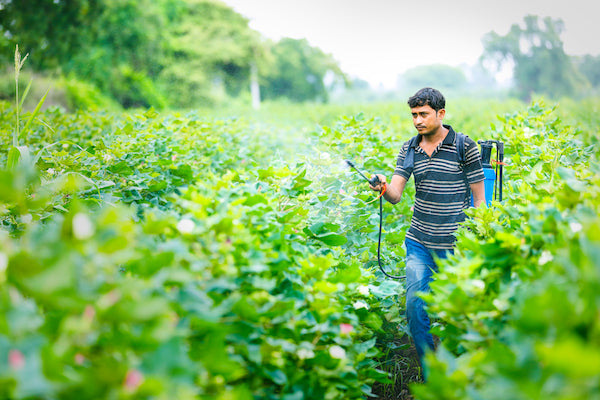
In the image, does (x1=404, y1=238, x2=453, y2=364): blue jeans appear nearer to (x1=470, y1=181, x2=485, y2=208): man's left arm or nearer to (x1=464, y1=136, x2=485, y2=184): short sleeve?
(x1=470, y1=181, x2=485, y2=208): man's left arm

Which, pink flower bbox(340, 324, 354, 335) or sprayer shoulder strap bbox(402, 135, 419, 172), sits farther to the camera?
sprayer shoulder strap bbox(402, 135, 419, 172)

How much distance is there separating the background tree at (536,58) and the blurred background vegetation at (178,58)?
142 mm

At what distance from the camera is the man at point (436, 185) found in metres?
2.93

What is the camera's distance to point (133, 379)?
3.45ft

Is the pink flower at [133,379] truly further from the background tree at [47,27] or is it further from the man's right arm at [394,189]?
the background tree at [47,27]

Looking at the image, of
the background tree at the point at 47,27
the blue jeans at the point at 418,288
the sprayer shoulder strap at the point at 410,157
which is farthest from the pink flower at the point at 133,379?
the background tree at the point at 47,27

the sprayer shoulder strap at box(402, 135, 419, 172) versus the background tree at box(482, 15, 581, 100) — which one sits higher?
the background tree at box(482, 15, 581, 100)

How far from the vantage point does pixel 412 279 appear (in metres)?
2.83

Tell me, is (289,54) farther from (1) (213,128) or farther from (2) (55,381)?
(2) (55,381)

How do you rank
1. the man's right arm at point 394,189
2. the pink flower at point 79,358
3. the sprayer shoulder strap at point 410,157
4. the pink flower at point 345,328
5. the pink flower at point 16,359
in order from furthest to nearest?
the sprayer shoulder strap at point 410,157
the man's right arm at point 394,189
the pink flower at point 345,328
the pink flower at point 79,358
the pink flower at point 16,359

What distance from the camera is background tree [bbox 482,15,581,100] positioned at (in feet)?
197

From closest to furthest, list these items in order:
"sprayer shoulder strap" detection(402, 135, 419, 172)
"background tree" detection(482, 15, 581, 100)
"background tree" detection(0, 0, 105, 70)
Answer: "sprayer shoulder strap" detection(402, 135, 419, 172), "background tree" detection(0, 0, 105, 70), "background tree" detection(482, 15, 581, 100)

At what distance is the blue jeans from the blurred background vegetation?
568cm

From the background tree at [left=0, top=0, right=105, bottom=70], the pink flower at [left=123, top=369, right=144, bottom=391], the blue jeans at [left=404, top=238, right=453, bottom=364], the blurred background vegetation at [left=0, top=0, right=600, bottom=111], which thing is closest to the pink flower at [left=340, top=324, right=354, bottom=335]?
the blue jeans at [left=404, top=238, right=453, bottom=364]
